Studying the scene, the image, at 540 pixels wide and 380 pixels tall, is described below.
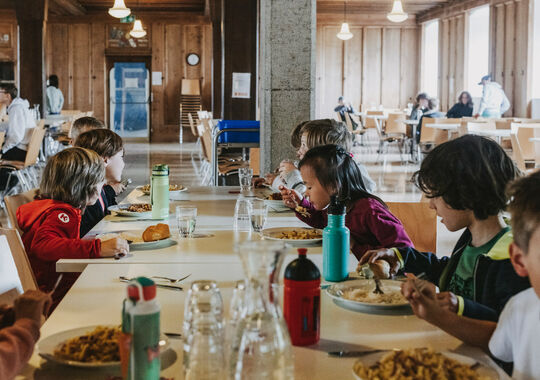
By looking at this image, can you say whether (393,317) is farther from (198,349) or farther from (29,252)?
(29,252)

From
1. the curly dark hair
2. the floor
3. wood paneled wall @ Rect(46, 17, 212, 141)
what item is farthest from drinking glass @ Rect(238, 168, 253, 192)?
wood paneled wall @ Rect(46, 17, 212, 141)

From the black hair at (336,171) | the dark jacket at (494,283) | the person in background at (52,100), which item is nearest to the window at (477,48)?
the person in background at (52,100)

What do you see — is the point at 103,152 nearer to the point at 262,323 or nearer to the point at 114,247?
the point at 114,247

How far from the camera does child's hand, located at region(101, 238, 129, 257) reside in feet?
7.64

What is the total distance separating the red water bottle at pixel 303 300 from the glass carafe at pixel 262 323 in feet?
0.96

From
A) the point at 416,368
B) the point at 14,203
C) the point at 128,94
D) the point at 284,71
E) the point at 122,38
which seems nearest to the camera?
the point at 416,368

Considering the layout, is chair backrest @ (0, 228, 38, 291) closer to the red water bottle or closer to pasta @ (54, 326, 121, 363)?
pasta @ (54, 326, 121, 363)

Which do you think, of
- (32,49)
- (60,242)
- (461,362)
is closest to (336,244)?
(461,362)

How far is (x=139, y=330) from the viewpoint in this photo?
1.07 m

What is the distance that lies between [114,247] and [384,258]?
2.95 ft

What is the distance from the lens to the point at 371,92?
803 inches

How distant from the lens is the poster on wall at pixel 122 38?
764 inches

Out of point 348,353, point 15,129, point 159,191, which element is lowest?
point 348,353

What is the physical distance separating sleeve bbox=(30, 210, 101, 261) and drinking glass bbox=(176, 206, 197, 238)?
0.40 m
